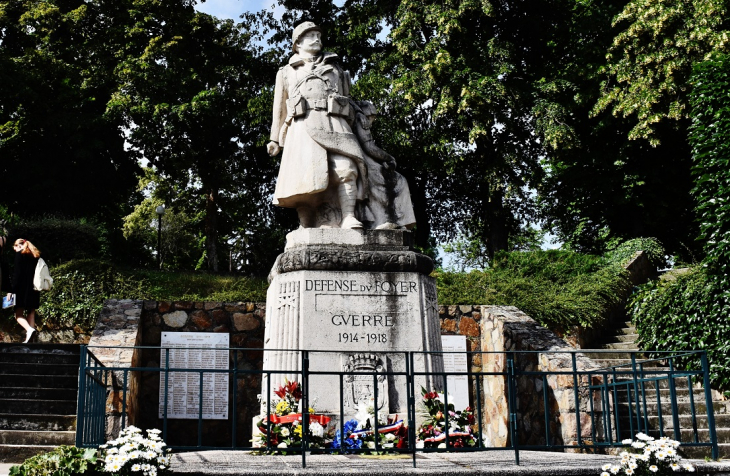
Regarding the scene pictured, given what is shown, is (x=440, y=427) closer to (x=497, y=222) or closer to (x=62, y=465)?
(x=62, y=465)

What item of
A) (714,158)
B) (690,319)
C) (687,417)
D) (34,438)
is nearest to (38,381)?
(34,438)

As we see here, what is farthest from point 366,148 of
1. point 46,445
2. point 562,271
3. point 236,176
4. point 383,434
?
point 236,176

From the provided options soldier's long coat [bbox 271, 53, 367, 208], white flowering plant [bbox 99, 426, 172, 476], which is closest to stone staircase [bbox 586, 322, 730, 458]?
soldier's long coat [bbox 271, 53, 367, 208]

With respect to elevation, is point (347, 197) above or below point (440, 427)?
above

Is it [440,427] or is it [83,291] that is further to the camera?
[83,291]

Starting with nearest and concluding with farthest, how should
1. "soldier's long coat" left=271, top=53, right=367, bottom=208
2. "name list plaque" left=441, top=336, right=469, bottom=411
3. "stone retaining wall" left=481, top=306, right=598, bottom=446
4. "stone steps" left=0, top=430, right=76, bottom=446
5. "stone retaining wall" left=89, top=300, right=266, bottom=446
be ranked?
"soldier's long coat" left=271, top=53, right=367, bottom=208 → "stone steps" left=0, top=430, right=76, bottom=446 → "stone retaining wall" left=481, top=306, right=598, bottom=446 → "stone retaining wall" left=89, top=300, right=266, bottom=446 → "name list plaque" left=441, top=336, right=469, bottom=411

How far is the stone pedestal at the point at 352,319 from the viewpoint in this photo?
7543 mm

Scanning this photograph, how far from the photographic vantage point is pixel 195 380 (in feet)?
38.6

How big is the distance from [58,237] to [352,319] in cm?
1154

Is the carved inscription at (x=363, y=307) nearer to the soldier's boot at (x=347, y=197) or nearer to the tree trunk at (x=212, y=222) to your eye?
the soldier's boot at (x=347, y=197)

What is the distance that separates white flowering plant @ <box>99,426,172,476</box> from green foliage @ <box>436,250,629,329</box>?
9135mm

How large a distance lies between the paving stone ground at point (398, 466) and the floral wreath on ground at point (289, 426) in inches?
11.4

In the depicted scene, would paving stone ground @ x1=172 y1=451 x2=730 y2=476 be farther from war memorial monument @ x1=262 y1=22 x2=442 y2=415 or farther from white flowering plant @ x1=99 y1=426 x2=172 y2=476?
war memorial monument @ x1=262 y1=22 x2=442 y2=415

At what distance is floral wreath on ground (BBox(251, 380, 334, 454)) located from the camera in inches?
258
